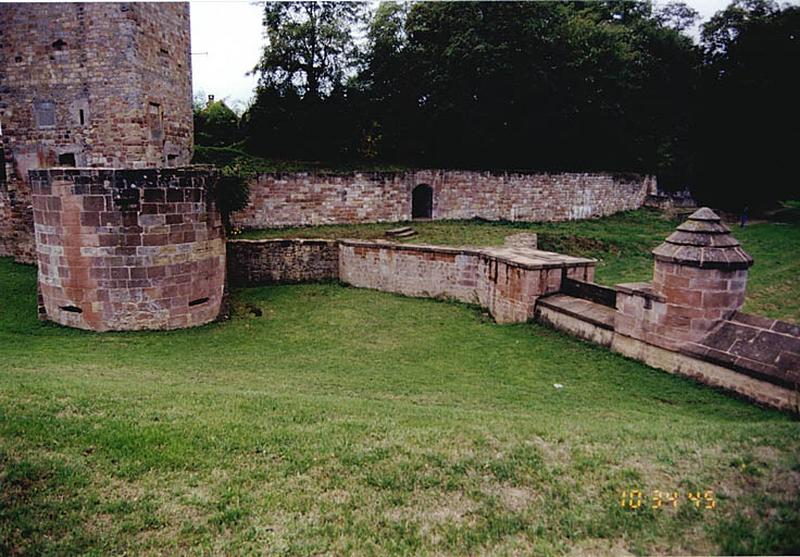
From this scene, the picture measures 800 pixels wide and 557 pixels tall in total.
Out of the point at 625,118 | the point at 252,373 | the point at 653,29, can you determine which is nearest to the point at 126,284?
the point at 252,373

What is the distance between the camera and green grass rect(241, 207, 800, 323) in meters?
13.6

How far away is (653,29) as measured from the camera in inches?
1294

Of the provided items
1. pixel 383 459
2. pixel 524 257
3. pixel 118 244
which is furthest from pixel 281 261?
pixel 383 459

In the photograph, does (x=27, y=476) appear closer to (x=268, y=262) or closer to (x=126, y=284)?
(x=126, y=284)

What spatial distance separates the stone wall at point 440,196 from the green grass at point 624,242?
0.90 metres

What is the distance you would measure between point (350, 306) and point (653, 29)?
29.8 metres

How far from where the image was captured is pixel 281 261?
15125mm

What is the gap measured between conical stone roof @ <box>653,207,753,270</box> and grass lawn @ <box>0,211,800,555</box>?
1.65m

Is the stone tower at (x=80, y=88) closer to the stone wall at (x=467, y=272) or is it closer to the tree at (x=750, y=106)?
the stone wall at (x=467, y=272)

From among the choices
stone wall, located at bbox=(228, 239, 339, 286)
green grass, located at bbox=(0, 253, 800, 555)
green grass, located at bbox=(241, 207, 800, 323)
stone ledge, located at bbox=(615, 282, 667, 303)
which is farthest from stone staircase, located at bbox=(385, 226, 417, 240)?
green grass, located at bbox=(0, 253, 800, 555)

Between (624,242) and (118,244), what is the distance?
51.4 feet

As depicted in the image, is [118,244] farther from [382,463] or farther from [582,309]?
[582,309]

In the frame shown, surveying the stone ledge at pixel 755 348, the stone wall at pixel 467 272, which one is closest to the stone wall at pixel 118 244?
the stone wall at pixel 467 272

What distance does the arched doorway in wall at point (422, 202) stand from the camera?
2386cm
